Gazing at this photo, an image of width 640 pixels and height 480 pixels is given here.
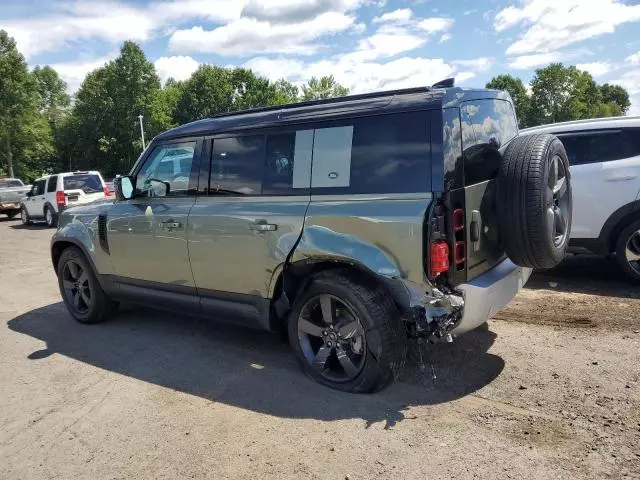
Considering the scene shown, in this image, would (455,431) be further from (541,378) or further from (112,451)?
(112,451)

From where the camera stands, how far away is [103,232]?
5.20 meters

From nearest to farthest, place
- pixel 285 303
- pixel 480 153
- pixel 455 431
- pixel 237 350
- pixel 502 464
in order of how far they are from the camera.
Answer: pixel 502 464, pixel 455 431, pixel 480 153, pixel 285 303, pixel 237 350

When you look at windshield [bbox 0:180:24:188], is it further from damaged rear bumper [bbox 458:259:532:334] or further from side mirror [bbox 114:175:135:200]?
damaged rear bumper [bbox 458:259:532:334]

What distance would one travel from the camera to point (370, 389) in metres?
3.57

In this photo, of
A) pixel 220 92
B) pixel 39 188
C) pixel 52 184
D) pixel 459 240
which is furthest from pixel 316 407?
pixel 220 92

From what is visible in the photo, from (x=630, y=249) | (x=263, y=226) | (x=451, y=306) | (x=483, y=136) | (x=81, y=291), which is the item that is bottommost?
(x=81, y=291)

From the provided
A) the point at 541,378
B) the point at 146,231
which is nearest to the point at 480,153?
the point at 541,378

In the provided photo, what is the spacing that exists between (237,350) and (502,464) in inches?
98.9

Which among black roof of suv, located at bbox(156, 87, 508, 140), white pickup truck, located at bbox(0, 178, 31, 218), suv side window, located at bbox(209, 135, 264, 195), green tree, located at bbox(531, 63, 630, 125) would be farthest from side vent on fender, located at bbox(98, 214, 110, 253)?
green tree, located at bbox(531, 63, 630, 125)

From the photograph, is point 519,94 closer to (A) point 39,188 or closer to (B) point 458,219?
(A) point 39,188

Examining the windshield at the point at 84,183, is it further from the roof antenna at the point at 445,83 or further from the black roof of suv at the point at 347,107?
the roof antenna at the point at 445,83

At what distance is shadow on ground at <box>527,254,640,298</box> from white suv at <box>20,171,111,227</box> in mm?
12746

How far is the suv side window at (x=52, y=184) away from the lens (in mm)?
16750

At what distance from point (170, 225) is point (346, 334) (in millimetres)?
1863
